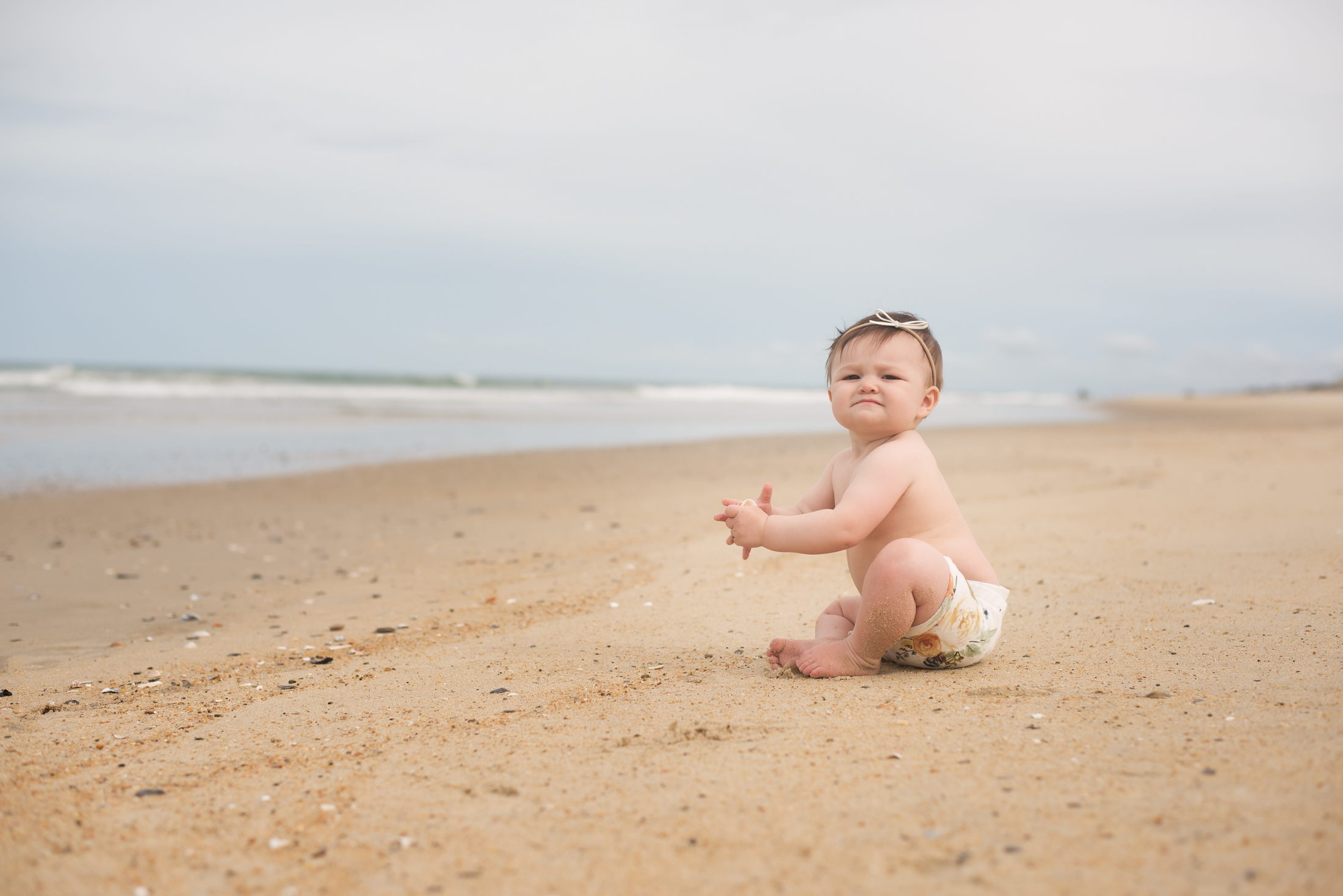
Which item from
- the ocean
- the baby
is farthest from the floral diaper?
the ocean

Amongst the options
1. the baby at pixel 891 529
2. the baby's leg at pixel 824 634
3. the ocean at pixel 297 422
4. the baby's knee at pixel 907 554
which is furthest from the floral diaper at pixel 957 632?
the ocean at pixel 297 422

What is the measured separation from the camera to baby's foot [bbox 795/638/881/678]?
10.3 feet

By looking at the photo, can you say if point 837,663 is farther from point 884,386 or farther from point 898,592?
point 884,386

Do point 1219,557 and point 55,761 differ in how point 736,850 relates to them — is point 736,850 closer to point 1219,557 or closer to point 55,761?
point 55,761

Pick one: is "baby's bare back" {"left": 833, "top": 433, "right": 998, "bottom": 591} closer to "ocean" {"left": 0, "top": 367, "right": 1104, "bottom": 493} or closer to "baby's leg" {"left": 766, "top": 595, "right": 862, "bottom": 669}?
"baby's leg" {"left": 766, "top": 595, "right": 862, "bottom": 669}

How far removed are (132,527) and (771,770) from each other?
731cm

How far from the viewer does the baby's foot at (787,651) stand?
130 inches

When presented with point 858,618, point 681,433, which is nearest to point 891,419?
point 858,618

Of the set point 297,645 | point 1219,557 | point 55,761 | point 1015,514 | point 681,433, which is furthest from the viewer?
point 681,433

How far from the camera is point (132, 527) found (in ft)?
25.6

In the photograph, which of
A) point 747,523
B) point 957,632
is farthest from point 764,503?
point 957,632

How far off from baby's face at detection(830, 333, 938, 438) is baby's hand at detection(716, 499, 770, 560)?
16.9 inches

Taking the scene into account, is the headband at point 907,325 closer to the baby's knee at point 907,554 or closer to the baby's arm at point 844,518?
the baby's arm at point 844,518

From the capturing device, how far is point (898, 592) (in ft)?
9.83
